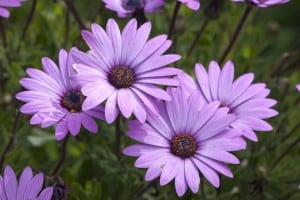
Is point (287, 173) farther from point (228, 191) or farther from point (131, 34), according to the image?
point (131, 34)

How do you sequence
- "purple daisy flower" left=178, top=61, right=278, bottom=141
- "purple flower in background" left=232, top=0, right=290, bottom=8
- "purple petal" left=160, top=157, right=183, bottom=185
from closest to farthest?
"purple petal" left=160, top=157, right=183, bottom=185 → "purple daisy flower" left=178, top=61, right=278, bottom=141 → "purple flower in background" left=232, top=0, right=290, bottom=8

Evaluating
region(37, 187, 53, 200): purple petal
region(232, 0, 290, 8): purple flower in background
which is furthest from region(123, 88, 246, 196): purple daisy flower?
region(232, 0, 290, 8): purple flower in background

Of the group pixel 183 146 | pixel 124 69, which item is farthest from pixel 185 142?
pixel 124 69

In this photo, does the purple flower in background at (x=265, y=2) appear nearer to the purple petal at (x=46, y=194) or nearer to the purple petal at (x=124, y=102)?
the purple petal at (x=124, y=102)

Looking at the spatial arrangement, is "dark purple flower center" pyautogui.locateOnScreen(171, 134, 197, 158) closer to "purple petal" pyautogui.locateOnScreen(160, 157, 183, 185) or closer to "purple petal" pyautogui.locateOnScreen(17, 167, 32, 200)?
"purple petal" pyautogui.locateOnScreen(160, 157, 183, 185)

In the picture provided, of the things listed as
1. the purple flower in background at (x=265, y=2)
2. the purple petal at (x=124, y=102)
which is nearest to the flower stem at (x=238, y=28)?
the purple flower in background at (x=265, y=2)
